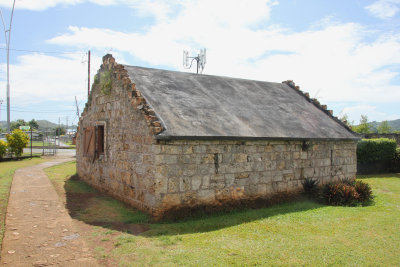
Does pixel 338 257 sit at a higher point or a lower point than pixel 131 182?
lower

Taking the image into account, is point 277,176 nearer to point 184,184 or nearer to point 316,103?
point 184,184

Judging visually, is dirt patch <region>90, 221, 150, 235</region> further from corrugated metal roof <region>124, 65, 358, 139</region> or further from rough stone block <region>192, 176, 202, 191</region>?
corrugated metal roof <region>124, 65, 358, 139</region>

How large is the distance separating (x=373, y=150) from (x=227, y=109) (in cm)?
1165

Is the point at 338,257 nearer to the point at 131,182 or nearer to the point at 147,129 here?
the point at 147,129

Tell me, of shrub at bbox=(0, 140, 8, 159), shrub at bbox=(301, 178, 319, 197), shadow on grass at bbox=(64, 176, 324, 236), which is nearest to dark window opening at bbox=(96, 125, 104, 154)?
shadow on grass at bbox=(64, 176, 324, 236)

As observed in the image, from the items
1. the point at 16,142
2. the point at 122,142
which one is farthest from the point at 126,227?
the point at 16,142

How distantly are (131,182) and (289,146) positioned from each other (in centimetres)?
487

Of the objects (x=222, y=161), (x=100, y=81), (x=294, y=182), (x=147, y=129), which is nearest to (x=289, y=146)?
(x=294, y=182)

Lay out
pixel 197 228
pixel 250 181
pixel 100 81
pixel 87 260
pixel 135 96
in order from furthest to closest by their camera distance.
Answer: pixel 100 81
pixel 250 181
pixel 135 96
pixel 197 228
pixel 87 260

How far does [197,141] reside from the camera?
796 cm

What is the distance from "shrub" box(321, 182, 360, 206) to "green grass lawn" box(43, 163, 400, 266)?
0.63 metres

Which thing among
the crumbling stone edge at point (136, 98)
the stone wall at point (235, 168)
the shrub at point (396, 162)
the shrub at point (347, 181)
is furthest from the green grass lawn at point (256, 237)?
the shrub at point (396, 162)

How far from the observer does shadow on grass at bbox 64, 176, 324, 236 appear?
278 inches

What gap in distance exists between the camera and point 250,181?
9.02 metres
